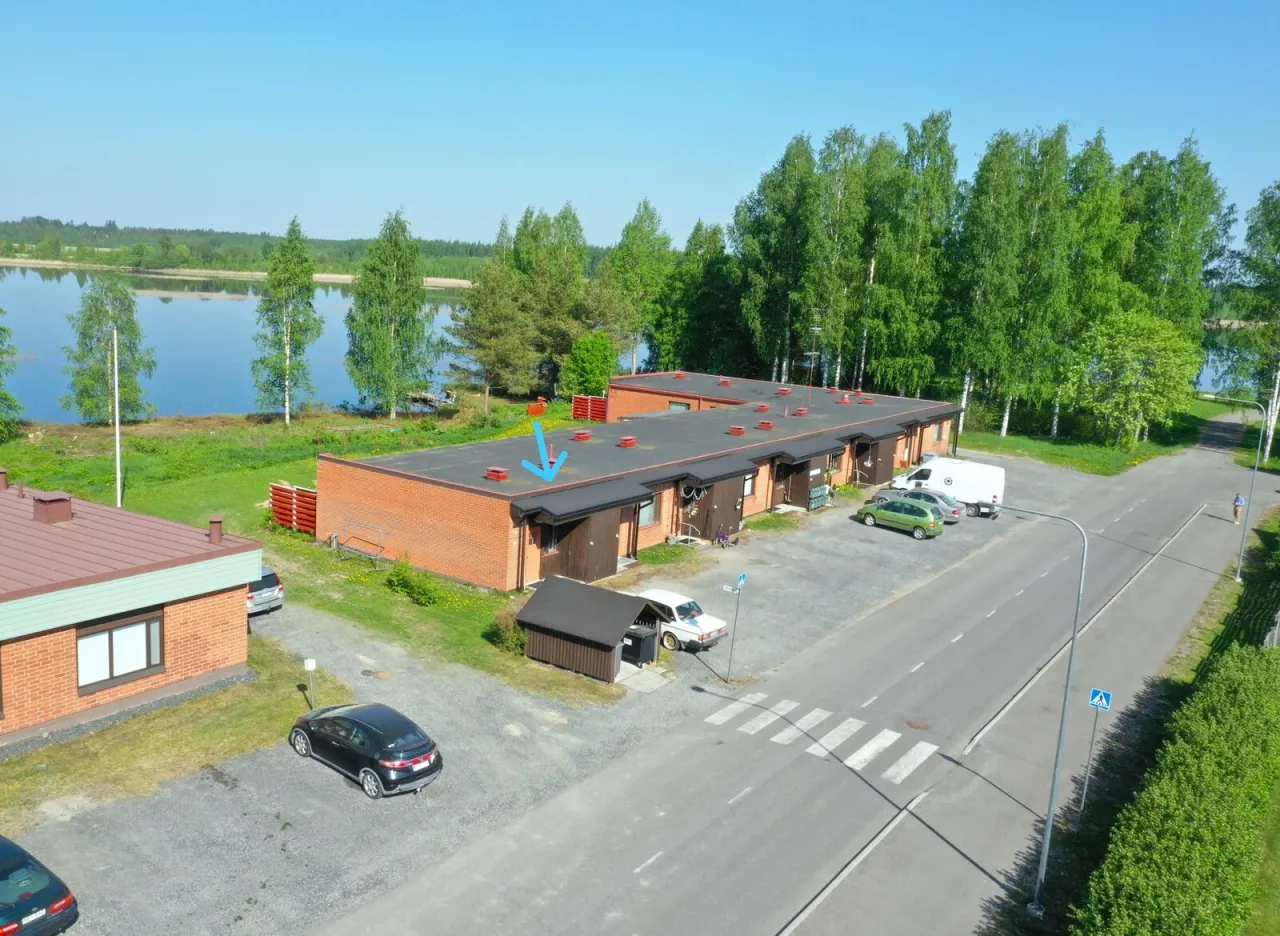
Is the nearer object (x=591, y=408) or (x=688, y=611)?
(x=688, y=611)

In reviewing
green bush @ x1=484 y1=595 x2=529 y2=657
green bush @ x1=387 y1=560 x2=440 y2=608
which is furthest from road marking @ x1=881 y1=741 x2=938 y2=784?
green bush @ x1=387 y1=560 x2=440 y2=608

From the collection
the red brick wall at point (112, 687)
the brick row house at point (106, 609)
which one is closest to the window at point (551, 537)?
the brick row house at point (106, 609)

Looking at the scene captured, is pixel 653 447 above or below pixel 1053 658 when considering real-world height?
above

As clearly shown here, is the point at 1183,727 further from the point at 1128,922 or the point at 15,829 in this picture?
the point at 15,829

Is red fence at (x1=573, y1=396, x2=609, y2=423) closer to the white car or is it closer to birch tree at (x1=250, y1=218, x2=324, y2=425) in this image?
birch tree at (x1=250, y1=218, x2=324, y2=425)

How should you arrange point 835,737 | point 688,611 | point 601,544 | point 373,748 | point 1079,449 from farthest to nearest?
point 1079,449 < point 601,544 < point 688,611 < point 835,737 < point 373,748

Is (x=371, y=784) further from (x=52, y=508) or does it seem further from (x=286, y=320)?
(x=286, y=320)

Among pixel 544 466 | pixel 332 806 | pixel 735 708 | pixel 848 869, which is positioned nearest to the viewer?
pixel 848 869

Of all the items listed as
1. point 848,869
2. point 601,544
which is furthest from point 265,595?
→ point 848,869
